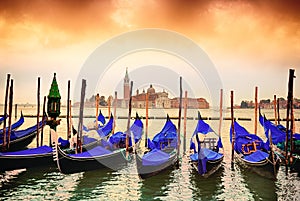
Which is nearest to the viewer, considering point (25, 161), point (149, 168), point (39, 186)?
point (39, 186)

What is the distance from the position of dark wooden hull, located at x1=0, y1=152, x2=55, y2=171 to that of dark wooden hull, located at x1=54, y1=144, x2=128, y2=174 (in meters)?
1.18

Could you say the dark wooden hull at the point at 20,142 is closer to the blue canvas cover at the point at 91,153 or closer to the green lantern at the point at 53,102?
the green lantern at the point at 53,102

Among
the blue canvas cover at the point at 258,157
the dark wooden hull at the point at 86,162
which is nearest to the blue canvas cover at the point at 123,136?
the dark wooden hull at the point at 86,162

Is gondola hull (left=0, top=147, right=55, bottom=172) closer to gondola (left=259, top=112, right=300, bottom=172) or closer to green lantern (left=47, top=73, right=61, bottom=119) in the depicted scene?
green lantern (left=47, top=73, right=61, bottom=119)

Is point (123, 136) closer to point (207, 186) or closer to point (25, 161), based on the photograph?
point (25, 161)

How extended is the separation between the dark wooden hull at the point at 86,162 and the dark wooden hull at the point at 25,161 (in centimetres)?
118

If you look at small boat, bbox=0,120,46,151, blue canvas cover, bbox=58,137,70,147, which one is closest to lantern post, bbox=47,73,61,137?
blue canvas cover, bbox=58,137,70,147

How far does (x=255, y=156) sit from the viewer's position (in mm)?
10266

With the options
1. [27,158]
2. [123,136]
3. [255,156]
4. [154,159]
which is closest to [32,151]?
[27,158]

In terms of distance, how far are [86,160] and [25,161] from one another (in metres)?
1.92

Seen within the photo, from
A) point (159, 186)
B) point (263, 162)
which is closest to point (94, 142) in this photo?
point (159, 186)

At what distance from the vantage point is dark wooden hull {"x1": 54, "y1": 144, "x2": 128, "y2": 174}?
9.85 metres

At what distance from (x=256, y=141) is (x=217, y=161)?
3096mm

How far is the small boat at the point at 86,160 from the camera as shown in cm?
979
